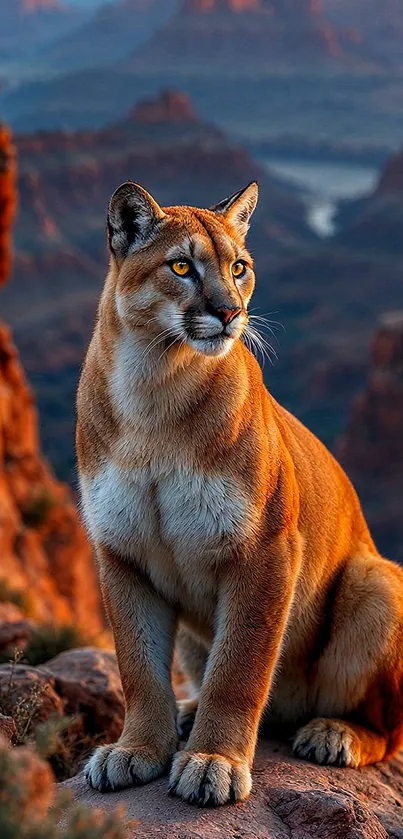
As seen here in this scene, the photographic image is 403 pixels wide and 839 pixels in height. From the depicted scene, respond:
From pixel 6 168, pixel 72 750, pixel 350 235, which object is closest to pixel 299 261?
pixel 350 235

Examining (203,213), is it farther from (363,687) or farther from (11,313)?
(11,313)

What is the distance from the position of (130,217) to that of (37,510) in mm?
20148

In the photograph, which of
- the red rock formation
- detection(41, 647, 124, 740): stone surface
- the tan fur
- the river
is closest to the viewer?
the tan fur

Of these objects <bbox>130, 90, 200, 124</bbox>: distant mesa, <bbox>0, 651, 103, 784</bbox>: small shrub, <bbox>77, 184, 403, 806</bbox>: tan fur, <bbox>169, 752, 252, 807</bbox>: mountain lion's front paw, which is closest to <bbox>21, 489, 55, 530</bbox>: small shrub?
<bbox>0, 651, 103, 784</bbox>: small shrub

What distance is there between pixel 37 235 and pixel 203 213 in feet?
355

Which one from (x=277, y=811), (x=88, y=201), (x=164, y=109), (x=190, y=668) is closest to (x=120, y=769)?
(x=277, y=811)

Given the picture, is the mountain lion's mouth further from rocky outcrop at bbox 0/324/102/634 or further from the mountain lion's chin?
rocky outcrop at bbox 0/324/102/634

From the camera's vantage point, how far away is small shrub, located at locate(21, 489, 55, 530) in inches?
982

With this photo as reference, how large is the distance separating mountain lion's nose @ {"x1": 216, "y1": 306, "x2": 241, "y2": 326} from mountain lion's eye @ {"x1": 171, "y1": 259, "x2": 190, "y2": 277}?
0.92 ft

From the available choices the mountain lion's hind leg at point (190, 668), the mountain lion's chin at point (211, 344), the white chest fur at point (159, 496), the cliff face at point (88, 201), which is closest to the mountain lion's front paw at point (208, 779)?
the white chest fur at point (159, 496)

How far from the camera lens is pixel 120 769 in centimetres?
507

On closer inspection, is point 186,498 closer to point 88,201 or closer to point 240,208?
point 240,208

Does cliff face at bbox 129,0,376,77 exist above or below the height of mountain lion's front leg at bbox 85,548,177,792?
above

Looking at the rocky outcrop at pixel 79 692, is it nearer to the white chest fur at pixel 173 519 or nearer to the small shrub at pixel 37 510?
the white chest fur at pixel 173 519
